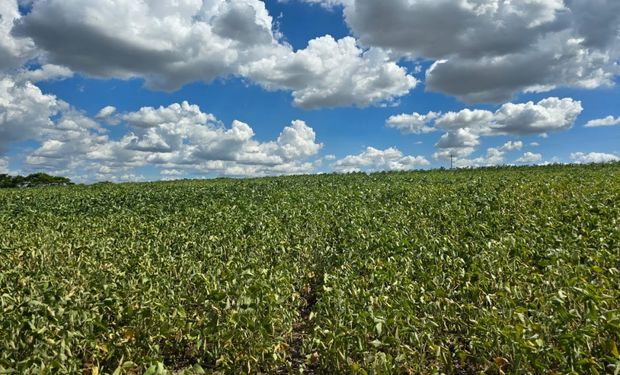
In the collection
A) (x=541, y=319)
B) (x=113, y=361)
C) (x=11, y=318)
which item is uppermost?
(x=11, y=318)

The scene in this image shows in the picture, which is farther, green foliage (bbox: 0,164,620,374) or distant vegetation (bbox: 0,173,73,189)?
distant vegetation (bbox: 0,173,73,189)

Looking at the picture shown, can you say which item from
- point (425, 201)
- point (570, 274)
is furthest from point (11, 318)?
point (425, 201)

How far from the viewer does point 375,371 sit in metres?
4.89

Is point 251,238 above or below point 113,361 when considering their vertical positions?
above

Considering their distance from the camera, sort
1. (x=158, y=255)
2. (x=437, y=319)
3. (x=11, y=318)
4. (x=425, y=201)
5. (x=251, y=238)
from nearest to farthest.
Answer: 1. (x=11, y=318)
2. (x=437, y=319)
3. (x=158, y=255)
4. (x=251, y=238)
5. (x=425, y=201)

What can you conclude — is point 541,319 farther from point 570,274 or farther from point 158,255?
point 158,255

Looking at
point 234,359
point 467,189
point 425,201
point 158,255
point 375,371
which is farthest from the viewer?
point 467,189

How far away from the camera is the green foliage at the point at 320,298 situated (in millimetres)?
5219

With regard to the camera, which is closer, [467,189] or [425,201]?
[425,201]

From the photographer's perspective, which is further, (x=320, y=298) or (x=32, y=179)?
(x=32, y=179)

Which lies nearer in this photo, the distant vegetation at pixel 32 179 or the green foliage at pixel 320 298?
the green foliage at pixel 320 298

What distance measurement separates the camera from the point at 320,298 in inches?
285

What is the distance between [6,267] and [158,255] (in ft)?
11.2

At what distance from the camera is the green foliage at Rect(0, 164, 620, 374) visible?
522 centimetres
